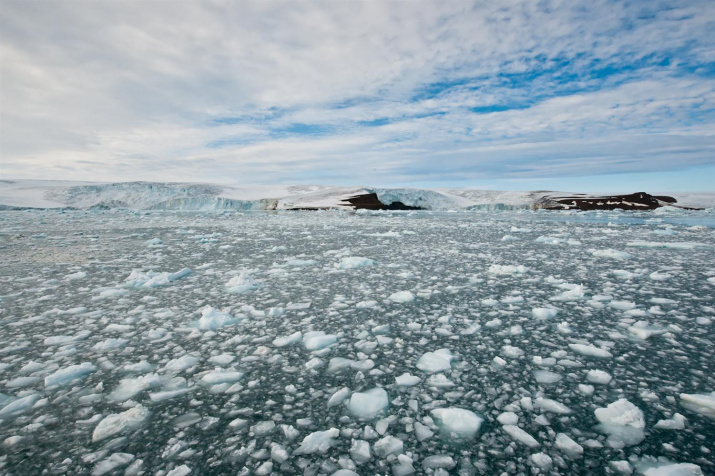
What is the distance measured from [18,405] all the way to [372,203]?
44.8m

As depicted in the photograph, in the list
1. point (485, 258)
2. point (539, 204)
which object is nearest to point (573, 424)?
point (485, 258)

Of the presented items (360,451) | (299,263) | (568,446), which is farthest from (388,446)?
(299,263)

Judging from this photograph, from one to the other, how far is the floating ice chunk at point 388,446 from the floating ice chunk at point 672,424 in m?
1.17

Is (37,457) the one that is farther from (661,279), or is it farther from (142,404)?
(661,279)

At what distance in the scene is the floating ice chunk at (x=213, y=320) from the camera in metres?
2.93

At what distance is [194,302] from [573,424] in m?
3.36

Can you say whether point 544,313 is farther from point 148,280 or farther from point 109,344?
point 148,280

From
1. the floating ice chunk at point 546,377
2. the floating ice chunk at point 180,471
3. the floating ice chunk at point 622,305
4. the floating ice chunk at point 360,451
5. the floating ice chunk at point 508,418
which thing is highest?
the floating ice chunk at point 622,305

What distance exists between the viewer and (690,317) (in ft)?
9.93

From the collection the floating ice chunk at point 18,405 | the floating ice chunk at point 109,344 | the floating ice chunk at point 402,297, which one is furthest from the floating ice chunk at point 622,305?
the floating ice chunk at point 18,405

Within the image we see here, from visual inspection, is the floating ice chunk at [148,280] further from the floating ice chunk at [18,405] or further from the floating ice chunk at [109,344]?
the floating ice chunk at [18,405]

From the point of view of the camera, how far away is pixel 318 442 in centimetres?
154

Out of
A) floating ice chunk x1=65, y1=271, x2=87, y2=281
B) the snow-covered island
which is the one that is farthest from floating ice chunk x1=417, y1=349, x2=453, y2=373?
the snow-covered island

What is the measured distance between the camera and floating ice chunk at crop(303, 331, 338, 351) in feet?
8.34
